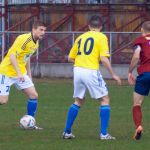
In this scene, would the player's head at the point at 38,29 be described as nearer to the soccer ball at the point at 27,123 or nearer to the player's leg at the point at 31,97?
the player's leg at the point at 31,97

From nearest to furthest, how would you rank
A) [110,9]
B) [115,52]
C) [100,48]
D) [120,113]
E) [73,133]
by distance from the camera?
[100,48] < [73,133] < [120,113] < [115,52] < [110,9]

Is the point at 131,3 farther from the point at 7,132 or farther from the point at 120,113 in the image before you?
the point at 7,132

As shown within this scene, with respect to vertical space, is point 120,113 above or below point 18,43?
below

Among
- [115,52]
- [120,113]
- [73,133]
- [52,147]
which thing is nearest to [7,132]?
[73,133]

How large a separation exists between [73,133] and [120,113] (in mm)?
3507

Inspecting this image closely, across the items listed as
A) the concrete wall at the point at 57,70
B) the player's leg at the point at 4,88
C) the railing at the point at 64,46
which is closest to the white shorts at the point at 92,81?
the player's leg at the point at 4,88

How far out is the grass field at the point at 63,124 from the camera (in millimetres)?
12148

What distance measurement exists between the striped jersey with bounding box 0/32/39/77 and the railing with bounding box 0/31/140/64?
1450 cm

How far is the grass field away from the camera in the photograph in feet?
39.9

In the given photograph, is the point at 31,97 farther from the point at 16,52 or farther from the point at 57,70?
the point at 57,70

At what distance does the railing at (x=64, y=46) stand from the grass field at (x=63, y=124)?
6.18m

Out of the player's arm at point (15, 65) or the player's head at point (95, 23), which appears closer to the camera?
the player's head at point (95, 23)

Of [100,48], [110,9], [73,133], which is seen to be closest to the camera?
[100,48]

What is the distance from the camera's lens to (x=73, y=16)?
32.5 metres
